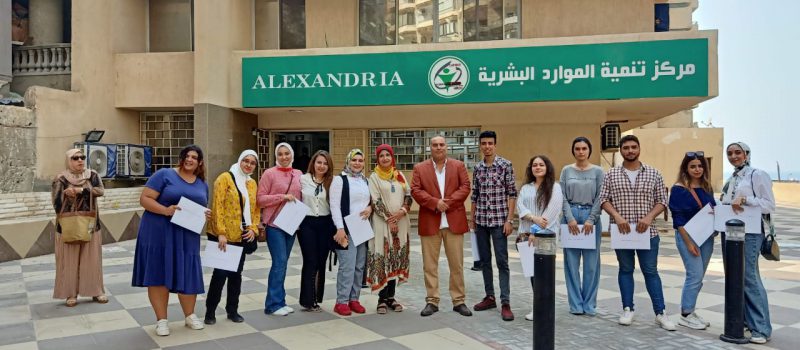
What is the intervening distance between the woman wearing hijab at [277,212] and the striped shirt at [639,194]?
122 inches

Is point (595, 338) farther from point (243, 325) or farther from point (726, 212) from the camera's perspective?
point (243, 325)

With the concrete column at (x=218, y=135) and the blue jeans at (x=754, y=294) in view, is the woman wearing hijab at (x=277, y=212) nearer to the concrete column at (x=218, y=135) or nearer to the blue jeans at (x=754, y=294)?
the blue jeans at (x=754, y=294)

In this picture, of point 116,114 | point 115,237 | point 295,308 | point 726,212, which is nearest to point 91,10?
point 116,114

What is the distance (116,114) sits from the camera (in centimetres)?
1350

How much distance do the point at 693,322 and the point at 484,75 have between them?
7.66 m

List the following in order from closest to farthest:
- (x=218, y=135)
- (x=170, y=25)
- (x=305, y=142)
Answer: (x=218, y=135), (x=170, y=25), (x=305, y=142)

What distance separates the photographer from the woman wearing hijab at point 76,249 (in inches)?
236

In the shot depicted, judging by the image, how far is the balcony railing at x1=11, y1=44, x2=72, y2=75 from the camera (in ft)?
44.4

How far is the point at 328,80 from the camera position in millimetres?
12312

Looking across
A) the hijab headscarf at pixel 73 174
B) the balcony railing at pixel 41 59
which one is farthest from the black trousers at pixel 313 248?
the balcony railing at pixel 41 59

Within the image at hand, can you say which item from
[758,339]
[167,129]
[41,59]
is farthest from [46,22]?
[758,339]

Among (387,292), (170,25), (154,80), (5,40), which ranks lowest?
(387,292)

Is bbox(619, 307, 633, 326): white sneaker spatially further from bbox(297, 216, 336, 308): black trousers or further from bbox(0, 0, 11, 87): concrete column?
bbox(0, 0, 11, 87): concrete column

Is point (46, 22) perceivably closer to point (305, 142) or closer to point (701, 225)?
point (305, 142)
